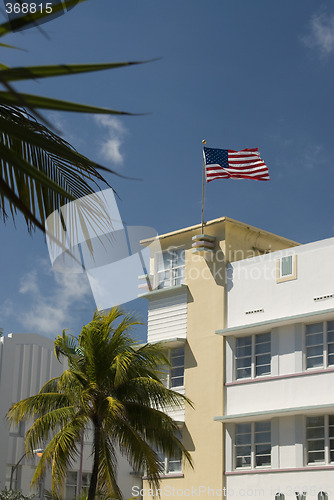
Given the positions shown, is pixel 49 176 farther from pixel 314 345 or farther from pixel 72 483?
pixel 72 483

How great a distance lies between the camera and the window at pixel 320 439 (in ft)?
89.6

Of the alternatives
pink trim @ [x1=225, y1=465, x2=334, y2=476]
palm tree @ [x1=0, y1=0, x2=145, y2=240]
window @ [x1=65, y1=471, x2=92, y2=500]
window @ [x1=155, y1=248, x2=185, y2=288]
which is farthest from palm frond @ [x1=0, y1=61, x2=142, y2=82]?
window @ [x1=65, y1=471, x2=92, y2=500]

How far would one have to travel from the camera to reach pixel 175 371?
33.7 meters

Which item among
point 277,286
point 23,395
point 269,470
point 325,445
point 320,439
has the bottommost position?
point 269,470

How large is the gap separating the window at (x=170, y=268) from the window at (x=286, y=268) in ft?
17.5

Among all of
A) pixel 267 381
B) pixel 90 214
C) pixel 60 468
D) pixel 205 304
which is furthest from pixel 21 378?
pixel 90 214

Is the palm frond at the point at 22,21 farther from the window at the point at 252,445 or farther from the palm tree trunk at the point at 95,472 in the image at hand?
the window at the point at 252,445

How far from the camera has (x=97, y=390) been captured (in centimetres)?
2458

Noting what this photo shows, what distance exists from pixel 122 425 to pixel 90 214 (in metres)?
20.8

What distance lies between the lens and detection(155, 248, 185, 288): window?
34.5 m

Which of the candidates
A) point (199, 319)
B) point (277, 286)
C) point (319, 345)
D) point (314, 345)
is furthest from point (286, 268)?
point (199, 319)

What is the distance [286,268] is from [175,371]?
22.8ft

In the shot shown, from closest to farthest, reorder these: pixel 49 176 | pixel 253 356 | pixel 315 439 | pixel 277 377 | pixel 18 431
→ pixel 49 176 < pixel 315 439 < pixel 277 377 < pixel 253 356 < pixel 18 431

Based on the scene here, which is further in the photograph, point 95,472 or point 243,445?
point 243,445
